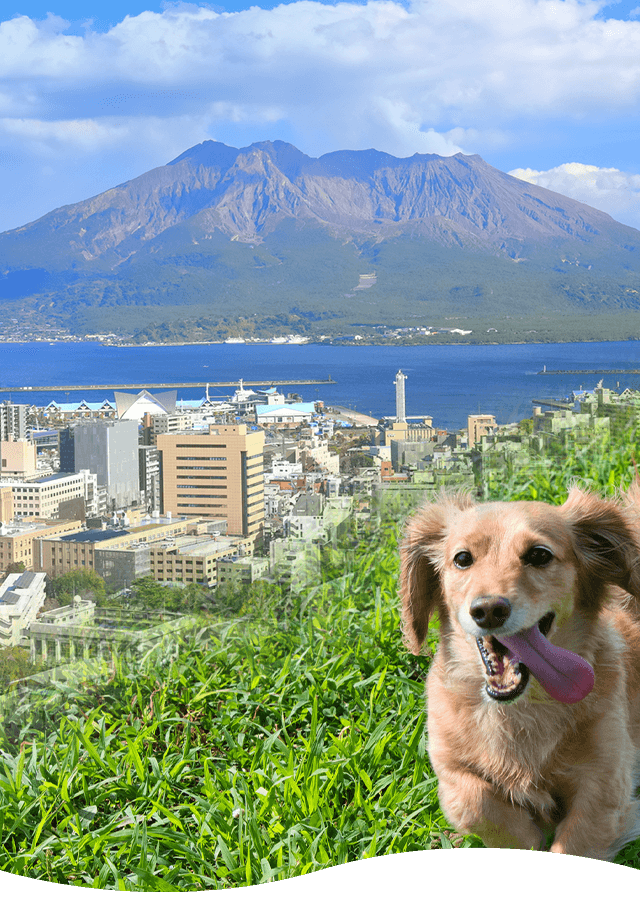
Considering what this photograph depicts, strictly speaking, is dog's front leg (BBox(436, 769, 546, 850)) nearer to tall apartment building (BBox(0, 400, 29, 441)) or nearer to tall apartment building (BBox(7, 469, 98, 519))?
tall apartment building (BBox(7, 469, 98, 519))

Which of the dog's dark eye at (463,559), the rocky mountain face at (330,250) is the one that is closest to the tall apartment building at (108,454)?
the rocky mountain face at (330,250)

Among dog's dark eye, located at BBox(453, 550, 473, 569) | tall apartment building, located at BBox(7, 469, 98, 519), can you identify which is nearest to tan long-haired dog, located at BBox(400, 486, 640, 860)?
dog's dark eye, located at BBox(453, 550, 473, 569)

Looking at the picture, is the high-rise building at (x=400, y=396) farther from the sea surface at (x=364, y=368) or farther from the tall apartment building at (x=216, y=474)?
the tall apartment building at (x=216, y=474)

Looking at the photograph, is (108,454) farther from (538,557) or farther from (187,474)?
(538,557)

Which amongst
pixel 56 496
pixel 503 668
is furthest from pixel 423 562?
pixel 56 496

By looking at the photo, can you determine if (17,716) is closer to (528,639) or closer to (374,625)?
(374,625)

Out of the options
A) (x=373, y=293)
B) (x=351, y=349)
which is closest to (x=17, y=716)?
(x=351, y=349)

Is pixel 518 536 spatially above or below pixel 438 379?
below
